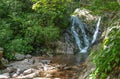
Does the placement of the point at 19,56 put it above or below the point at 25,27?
below

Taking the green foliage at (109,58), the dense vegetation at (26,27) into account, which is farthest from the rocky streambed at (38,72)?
the green foliage at (109,58)

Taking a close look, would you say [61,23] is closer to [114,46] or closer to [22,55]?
[22,55]

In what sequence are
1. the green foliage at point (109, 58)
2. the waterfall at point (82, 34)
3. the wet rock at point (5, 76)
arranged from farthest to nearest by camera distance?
the waterfall at point (82, 34)
the wet rock at point (5, 76)
the green foliage at point (109, 58)

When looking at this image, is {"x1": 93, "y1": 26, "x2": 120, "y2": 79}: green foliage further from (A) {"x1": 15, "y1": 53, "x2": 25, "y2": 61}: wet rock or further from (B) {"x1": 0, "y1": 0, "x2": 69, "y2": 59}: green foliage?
(B) {"x1": 0, "y1": 0, "x2": 69, "y2": 59}: green foliage

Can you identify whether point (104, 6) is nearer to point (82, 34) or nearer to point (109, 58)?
point (109, 58)

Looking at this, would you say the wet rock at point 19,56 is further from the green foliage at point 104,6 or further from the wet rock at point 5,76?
the green foliage at point 104,6

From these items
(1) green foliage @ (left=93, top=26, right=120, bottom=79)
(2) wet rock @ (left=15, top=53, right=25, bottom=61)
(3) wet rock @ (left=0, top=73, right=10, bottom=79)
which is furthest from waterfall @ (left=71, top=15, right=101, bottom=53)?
(1) green foliage @ (left=93, top=26, right=120, bottom=79)

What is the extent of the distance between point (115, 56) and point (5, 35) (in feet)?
36.0

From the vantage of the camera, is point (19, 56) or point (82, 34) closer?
point (19, 56)

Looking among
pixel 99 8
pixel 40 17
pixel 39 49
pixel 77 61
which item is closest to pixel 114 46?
pixel 99 8

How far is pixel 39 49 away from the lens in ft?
53.7

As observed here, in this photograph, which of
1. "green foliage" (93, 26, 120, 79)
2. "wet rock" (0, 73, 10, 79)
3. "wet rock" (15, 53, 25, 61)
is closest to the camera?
"green foliage" (93, 26, 120, 79)

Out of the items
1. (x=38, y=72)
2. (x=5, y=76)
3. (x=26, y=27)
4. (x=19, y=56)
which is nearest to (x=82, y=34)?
(x=26, y=27)

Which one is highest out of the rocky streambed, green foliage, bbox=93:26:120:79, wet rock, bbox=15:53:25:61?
green foliage, bbox=93:26:120:79
